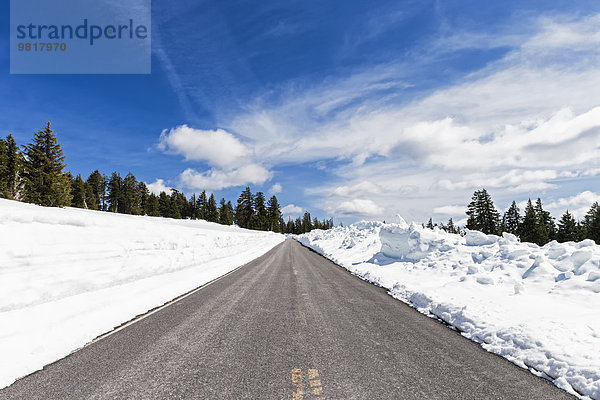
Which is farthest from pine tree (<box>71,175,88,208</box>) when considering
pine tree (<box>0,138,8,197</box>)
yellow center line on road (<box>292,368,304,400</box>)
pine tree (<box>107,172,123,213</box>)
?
yellow center line on road (<box>292,368,304,400</box>)

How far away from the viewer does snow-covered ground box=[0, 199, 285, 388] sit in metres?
4.95

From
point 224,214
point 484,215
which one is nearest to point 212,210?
point 224,214

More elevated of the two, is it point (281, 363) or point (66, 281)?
point (66, 281)

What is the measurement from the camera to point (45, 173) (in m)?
33.0

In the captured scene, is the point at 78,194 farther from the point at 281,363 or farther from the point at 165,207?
the point at 281,363

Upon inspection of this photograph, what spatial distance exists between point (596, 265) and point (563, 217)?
61.0m

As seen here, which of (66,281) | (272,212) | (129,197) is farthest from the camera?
(272,212)

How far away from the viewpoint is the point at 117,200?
78375mm

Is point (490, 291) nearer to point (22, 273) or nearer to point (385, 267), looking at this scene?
point (385, 267)

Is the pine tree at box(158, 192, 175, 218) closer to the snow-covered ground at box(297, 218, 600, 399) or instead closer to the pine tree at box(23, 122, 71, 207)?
the pine tree at box(23, 122, 71, 207)

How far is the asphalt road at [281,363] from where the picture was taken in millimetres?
3482

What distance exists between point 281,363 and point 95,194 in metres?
93.4

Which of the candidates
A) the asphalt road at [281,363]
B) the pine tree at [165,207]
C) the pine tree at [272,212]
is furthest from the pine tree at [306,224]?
the asphalt road at [281,363]

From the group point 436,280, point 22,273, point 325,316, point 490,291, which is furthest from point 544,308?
point 22,273
